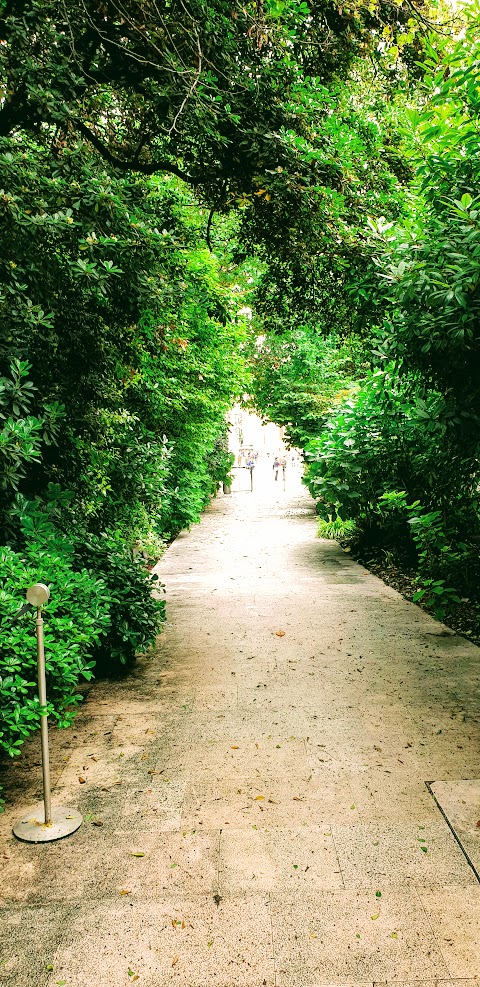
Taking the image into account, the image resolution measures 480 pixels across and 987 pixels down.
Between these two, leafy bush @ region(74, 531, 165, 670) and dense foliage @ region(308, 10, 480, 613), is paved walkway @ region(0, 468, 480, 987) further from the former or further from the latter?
dense foliage @ region(308, 10, 480, 613)

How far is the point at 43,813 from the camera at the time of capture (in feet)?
12.4

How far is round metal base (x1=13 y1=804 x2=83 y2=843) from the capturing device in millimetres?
3534

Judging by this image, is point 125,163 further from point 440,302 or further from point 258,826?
point 258,826

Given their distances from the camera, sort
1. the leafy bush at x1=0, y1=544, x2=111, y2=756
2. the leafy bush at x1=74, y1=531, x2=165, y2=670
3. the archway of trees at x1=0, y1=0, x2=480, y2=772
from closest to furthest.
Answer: the leafy bush at x1=0, y1=544, x2=111, y2=756, the archway of trees at x1=0, y1=0, x2=480, y2=772, the leafy bush at x1=74, y1=531, x2=165, y2=670

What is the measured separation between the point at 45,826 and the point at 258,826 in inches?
45.5

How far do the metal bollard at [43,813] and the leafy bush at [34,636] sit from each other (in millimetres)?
78

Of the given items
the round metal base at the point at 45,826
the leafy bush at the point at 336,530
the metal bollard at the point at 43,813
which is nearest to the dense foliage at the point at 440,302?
the metal bollard at the point at 43,813

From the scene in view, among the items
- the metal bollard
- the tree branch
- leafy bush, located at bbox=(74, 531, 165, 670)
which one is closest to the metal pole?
the metal bollard

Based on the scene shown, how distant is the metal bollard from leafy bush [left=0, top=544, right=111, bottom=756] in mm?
78

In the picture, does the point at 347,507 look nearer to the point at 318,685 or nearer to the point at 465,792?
the point at 318,685

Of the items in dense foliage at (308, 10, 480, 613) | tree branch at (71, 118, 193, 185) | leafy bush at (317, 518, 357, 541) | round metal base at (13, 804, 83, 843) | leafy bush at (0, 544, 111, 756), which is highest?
tree branch at (71, 118, 193, 185)

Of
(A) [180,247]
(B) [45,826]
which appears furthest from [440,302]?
(B) [45,826]

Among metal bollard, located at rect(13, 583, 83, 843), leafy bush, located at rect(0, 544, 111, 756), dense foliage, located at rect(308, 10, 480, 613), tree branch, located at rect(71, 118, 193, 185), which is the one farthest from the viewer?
A: tree branch, located at rect(71, 118, 193, 185)

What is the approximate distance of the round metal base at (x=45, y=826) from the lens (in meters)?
3.53
